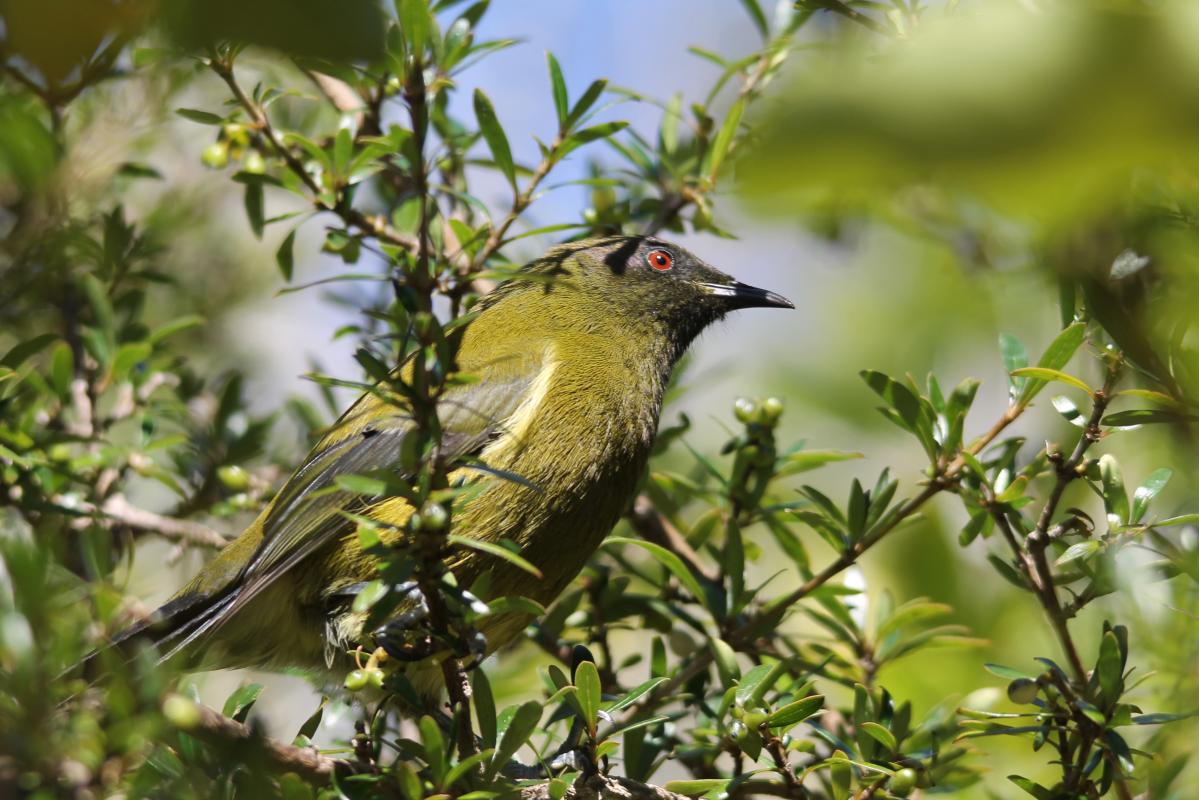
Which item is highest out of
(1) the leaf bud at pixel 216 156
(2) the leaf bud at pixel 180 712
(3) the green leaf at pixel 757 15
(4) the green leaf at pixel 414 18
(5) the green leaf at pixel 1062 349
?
(3) the green leaf at pixel 757 15

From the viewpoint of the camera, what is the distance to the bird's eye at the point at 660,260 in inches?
196

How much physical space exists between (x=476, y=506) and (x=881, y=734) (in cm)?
147

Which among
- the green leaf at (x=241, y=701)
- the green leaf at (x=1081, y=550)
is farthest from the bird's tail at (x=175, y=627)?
the green leaf at (x=1081, y=550)

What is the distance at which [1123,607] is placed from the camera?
240cm

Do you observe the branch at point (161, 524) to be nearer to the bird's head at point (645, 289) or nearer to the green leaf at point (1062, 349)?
the bird's head at point (645, 289)

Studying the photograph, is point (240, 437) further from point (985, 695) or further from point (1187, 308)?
point (1187, 308)

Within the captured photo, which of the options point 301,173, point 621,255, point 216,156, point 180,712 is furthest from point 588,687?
point 621,255

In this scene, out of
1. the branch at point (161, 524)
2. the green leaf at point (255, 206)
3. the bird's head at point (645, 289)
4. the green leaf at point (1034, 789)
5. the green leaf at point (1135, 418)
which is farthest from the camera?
the bird's head at point (645, 289)

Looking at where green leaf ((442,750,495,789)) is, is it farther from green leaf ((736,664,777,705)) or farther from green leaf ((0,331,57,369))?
green leaf ((0,331,57,369))

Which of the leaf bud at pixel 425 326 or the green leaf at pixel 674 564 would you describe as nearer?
the leaf bud at pixel 425 326

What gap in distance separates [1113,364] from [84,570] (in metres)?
3.25

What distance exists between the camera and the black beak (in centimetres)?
495

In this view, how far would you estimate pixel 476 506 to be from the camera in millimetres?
3664

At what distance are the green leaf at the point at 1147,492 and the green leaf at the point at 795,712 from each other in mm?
852
